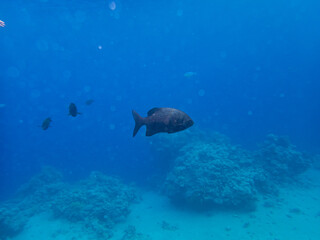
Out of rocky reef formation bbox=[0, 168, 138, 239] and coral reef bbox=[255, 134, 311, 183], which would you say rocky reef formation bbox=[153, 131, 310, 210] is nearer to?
coral reef bbox=[255, 134, 311, 183]

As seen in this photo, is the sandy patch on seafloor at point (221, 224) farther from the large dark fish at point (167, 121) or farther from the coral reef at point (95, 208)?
the large dark fish at point (167, 121)

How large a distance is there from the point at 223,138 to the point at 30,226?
1584 centimetres

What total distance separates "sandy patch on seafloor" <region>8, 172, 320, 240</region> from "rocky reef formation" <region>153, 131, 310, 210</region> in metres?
0.68

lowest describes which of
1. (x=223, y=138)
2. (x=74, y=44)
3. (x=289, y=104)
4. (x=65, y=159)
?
(x=223, y=138)

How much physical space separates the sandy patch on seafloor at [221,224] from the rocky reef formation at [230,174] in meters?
0.68

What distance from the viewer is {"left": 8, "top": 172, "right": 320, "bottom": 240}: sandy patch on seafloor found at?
314 inches

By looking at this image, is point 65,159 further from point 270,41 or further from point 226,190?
point 270,41

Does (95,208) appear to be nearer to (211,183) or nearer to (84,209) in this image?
(84,209)

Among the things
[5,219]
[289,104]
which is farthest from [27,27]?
[289,104]

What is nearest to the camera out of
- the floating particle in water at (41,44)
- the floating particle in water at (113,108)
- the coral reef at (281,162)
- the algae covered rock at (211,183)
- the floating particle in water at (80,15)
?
the algae covered rock at (211,183)

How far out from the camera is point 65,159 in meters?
36.3

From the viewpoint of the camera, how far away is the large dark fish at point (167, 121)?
8.00 ft

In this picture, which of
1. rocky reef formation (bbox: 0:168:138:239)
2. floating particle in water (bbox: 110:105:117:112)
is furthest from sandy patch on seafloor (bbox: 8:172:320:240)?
floating particle in water (bbox: 110:105:117:112)

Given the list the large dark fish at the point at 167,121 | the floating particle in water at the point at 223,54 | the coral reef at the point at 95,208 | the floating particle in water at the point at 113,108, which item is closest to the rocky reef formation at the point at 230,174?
the coral reef at the point at 95,208
